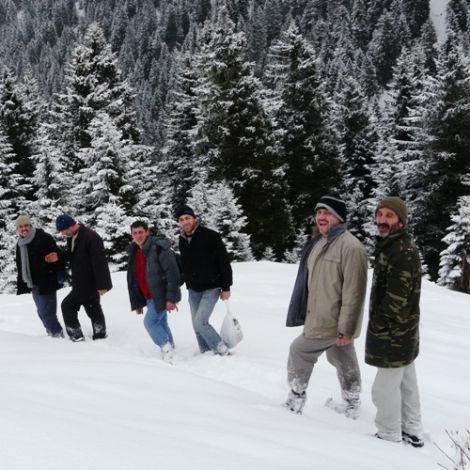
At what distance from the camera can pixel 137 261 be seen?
662 cm

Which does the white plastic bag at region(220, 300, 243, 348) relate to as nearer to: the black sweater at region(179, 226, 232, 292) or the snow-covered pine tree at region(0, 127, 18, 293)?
the black sweater at region(179, 226, 232, 292)

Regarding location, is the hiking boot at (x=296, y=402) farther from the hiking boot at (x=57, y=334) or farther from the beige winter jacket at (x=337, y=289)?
the hiking boot at (x=57, y=334)

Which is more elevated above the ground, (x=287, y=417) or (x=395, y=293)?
(x=395, y=293)

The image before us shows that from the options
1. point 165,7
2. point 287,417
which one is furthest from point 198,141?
point 165,7

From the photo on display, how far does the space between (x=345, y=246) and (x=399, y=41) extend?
107 m

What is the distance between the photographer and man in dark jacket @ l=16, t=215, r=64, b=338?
295 inches

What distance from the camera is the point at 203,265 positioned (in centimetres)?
628

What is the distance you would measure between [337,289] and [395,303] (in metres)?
0.54

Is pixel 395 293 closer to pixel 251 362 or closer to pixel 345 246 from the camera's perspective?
pixel 345 246

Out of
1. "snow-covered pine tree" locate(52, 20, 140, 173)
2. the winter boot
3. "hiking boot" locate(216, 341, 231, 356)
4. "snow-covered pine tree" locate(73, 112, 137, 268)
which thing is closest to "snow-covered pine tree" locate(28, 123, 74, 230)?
"snow-covered pine tree" locate(73, 112, 137, 268)

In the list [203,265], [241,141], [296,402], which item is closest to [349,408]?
[296,402]

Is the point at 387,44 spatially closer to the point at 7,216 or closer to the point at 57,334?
the point at 7,216

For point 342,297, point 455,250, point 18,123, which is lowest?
point 455,250

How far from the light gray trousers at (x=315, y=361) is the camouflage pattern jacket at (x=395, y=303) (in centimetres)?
49
